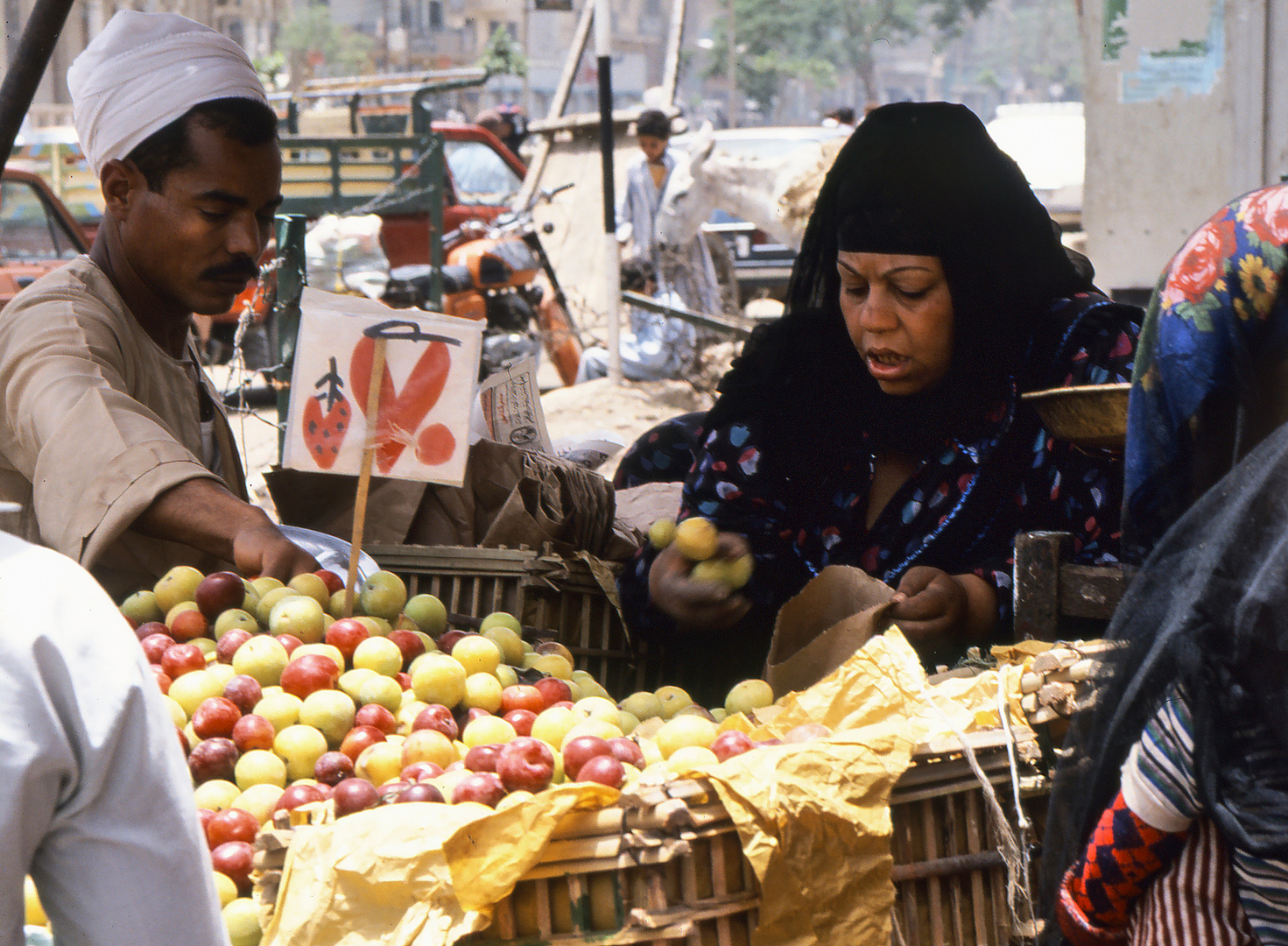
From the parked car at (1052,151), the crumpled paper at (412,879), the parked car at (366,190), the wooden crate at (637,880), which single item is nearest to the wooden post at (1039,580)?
the wooden crate at (637,880)

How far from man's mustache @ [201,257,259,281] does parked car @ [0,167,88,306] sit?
5639 millimetres

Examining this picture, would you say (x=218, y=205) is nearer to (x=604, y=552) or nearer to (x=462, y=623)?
(x=462, y=623)

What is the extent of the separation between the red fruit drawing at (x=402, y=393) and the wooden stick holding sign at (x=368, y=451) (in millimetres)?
16

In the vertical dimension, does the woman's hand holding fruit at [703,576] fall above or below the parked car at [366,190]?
below

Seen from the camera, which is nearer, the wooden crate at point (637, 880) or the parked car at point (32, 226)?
the wooden crate at point (637, 880)

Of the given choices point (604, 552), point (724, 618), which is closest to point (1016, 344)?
point (724, 618)

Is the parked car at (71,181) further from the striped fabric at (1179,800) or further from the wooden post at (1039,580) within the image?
the striped fabric at (1179,800)

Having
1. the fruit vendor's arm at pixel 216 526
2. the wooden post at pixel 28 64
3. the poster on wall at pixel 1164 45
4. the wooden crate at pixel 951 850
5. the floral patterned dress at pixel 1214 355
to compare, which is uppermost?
the poster on wall at pixel 1164 45

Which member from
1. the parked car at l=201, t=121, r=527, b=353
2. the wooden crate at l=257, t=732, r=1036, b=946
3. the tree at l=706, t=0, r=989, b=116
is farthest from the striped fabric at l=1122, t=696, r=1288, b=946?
the tree at l=706, t=0, r=989, b=116

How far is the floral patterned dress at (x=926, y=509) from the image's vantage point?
7.82 feet

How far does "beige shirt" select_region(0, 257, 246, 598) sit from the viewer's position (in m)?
2.10

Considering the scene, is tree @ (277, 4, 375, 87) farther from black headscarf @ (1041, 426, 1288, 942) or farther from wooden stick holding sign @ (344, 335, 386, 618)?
black headscarf @ (1041, 426, 1288, 942)

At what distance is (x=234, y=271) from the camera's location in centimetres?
248

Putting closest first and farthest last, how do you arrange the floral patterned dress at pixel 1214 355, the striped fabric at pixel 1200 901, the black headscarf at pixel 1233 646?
the black headscarf at pixel 1233 646 → the striped fabric at pixel 1200 901 → the floral patterned dress at pixel 1214 355
